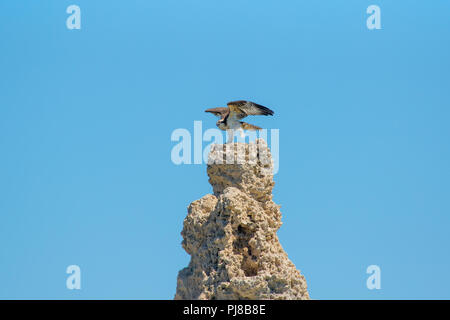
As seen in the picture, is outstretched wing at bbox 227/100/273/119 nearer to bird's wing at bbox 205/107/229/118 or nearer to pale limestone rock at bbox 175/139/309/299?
bird's wing at bbox 205/107/229/118

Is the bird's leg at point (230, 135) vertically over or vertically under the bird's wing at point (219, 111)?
under

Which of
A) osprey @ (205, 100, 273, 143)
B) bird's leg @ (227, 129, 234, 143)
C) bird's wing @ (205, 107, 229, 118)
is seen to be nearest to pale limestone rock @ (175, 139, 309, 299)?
bird's leg @ (227, 129, 234, 143)

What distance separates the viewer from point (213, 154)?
26734 mm

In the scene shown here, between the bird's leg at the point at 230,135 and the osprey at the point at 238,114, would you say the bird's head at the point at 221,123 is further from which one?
the bird's leg at the point at 230,135

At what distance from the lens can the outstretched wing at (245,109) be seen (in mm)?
27094

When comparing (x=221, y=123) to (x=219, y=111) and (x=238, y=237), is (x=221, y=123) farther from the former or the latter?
(x=238, y=237)

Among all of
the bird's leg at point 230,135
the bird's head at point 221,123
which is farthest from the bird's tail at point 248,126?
the bird's head at point 221,123

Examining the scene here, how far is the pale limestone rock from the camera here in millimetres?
24969

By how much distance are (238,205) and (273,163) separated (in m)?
2.02

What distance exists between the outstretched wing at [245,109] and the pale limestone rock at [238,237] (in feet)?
2.89

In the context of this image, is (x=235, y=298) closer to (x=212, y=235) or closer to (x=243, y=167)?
(x=212, y=235)
